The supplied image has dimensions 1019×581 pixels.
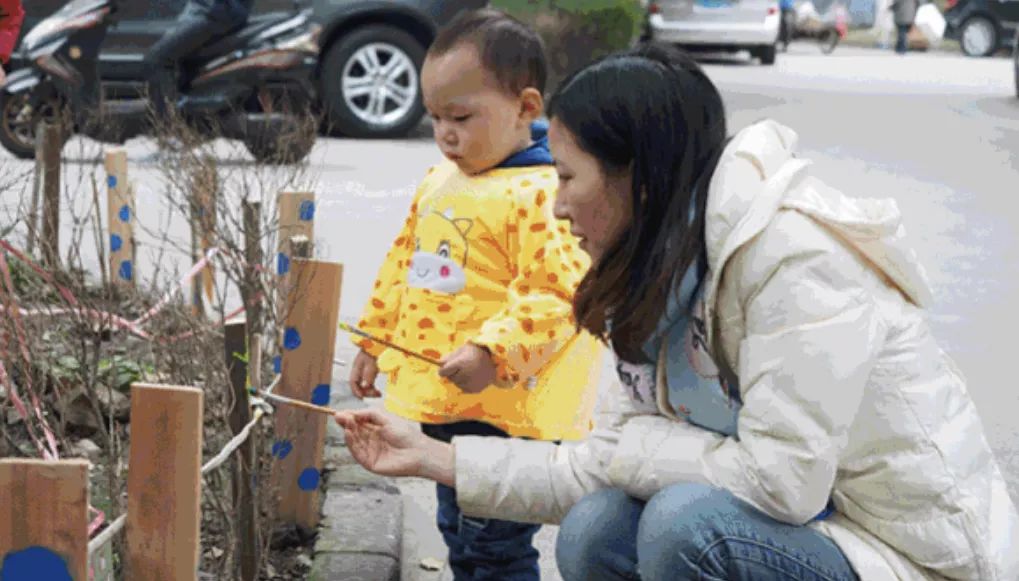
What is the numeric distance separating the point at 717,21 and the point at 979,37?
7.46 meters

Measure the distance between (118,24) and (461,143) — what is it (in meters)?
7.20

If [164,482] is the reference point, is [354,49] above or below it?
below

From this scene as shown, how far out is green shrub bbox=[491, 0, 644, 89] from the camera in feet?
42.4

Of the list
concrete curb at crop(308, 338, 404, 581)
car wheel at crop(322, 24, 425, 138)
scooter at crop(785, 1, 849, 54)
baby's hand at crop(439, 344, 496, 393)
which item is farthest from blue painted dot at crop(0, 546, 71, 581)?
scooter at crop(785, 1, 849, 54)

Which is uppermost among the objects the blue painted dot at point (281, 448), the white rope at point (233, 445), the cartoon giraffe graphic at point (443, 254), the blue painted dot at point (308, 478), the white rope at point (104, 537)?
the cartoon giraffe graphic at point (443, 254)

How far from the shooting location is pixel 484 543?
10.2ft

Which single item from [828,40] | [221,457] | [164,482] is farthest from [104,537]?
[828,40]

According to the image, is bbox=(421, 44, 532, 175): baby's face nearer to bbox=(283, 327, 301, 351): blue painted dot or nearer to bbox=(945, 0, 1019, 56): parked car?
bbox=(283, 327, 301, 351): blue painted dot

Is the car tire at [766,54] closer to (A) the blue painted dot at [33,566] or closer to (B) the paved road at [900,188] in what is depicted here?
(B) the paved road at [900,188]

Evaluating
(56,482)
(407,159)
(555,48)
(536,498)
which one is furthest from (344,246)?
(555,48)

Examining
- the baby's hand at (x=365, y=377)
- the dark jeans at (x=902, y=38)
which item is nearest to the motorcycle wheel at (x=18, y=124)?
the baby's hand at (x=365, y=377)

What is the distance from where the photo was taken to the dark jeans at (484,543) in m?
3.11

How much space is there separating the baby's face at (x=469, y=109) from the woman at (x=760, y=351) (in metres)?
0.68

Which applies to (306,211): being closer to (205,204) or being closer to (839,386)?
(205,204)
